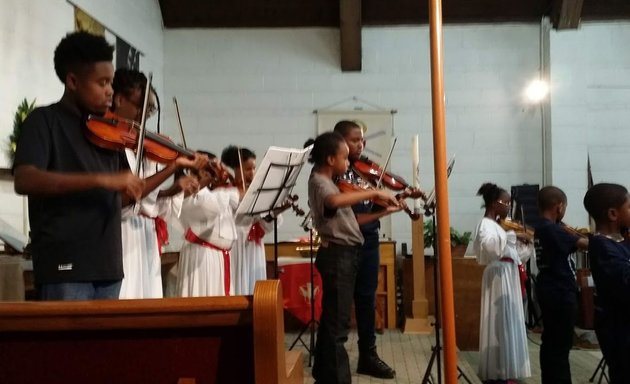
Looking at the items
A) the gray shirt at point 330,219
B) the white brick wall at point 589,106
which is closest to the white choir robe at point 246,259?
the gray shirt at point 330,219

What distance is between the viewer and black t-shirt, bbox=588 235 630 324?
2541 millimetres

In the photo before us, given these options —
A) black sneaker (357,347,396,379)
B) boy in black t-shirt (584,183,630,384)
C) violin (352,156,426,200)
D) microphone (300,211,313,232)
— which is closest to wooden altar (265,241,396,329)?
microphone (300,211,313,232)

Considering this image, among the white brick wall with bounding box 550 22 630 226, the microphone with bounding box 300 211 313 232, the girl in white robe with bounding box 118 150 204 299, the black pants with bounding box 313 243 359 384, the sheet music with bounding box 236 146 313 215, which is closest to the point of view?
the girl in white robe with bounding box 118 150 204 299

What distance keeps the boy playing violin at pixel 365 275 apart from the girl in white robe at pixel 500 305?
650 millimetres

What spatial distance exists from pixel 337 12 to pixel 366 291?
4.15m

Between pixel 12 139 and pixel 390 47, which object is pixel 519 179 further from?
pixel 12 139

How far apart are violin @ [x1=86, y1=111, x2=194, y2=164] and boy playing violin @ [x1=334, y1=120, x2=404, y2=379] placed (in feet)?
4.73

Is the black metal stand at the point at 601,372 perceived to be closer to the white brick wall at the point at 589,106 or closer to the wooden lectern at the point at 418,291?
the wooden lectern at the point at 418,291

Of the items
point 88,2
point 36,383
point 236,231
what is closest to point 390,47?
point 88,2

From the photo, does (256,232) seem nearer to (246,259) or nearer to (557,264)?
(246,259)

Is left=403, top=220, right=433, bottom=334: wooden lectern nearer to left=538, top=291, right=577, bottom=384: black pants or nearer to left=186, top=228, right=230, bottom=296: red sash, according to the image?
left=538, top=291, right=577, bottom=384: black pants

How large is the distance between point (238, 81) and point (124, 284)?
490 cm

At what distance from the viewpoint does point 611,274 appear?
257cm

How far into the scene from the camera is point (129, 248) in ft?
8.43
